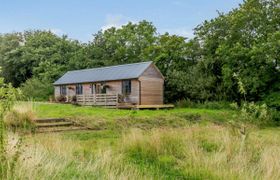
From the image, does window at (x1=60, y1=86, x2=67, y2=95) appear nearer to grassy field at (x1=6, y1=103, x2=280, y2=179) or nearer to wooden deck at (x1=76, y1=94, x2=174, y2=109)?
wooden deck at (x1=76, y1=94, x2=174, y2=109)

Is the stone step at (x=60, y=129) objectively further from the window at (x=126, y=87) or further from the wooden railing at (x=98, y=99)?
the window at (x=126, y=87)

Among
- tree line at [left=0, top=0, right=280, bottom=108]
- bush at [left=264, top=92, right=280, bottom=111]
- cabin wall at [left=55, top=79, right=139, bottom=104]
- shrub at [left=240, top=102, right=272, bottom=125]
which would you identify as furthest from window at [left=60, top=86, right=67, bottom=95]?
shrub at [left=240, top=102, right=272, bottom=125]

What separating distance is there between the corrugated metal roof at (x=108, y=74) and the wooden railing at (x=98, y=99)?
1565 millimetres

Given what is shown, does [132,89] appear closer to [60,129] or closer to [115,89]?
[115,89]

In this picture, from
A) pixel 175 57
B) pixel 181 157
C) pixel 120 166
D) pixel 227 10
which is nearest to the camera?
pixel 120 166

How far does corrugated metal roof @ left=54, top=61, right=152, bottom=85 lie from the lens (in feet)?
85.5

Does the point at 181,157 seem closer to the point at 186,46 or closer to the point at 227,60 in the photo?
the point at 227,60

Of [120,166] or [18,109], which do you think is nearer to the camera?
[120,166]

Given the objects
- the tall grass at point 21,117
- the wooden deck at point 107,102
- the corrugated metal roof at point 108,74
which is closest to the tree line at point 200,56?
the corrugated metal roof at point 108,74

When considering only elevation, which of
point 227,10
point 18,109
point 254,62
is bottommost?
point 18,109

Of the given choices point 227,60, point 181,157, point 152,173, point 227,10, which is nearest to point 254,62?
point 227,60

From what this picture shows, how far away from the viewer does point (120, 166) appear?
20.8 feet

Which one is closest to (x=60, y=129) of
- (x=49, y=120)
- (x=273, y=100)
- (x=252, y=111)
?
(x=49, y=120)

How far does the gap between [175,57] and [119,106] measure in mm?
7558
